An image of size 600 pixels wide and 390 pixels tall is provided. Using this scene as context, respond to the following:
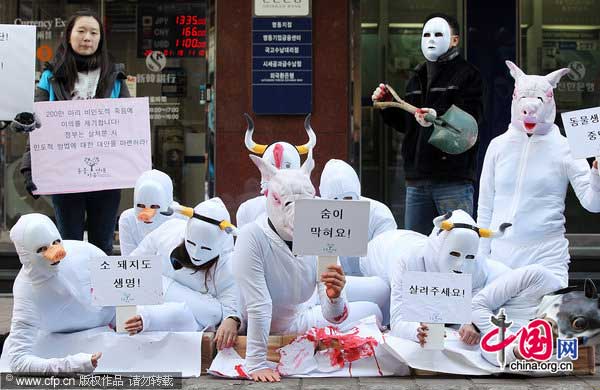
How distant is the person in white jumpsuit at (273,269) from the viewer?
5.07 meters

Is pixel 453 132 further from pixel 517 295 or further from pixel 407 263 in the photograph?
pixel 517 295

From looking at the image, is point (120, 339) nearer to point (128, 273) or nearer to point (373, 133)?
point (128, 273)

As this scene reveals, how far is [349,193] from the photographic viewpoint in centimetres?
605

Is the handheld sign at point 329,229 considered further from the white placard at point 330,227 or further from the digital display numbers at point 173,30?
the digital display numbers at point 173,30

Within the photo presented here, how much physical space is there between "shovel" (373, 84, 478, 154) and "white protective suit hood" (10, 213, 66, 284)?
2.44 m

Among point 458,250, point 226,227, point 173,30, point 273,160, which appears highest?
point 173,30

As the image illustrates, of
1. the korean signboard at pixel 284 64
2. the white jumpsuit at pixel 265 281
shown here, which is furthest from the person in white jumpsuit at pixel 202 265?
the korean signboard at pixel 284 64

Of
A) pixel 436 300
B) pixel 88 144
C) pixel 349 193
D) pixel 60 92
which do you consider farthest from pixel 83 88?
pixel 436 300

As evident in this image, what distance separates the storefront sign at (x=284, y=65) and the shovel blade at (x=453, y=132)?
223 cm

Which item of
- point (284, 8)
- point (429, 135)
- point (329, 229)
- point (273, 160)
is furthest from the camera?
point (284, 8)

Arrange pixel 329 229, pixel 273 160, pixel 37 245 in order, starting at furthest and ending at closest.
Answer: pixel 273 160
pixel 37 245
pixel 329 229

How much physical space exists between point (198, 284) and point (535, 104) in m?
2.18

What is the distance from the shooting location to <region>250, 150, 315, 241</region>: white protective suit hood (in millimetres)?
5059

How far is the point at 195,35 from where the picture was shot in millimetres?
9203
